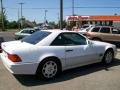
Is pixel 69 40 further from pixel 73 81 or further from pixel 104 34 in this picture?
pixel 104 34

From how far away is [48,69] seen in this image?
7004 millimetres

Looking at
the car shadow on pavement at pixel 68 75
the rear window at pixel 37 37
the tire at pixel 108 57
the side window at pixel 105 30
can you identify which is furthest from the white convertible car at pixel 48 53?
the side window at pixel 105 30

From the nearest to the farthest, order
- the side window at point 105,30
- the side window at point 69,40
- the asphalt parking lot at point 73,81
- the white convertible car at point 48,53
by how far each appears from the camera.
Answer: the asphalt parking lot at point 73,81 → the white convertible car at point 48,53 → the side window at point 69,40 → the side window at point 105,30

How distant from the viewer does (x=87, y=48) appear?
806 cm

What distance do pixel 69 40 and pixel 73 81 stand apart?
1.41m

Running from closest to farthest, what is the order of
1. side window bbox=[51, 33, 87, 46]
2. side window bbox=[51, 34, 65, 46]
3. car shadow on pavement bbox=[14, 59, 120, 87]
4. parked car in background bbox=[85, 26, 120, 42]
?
1. car shadow on pavement bbox=[14, 59, 120, 87]
2. side window bbox=[51, 34, 65, 46]
3. side window bbox=[51, 33, 87, 46]
4. parked car in background bbox=[85, 26, 120, 42]

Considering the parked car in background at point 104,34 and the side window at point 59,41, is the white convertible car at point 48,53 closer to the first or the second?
the side window at point 59,41

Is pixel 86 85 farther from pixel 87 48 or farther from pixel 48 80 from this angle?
pixel 87 48

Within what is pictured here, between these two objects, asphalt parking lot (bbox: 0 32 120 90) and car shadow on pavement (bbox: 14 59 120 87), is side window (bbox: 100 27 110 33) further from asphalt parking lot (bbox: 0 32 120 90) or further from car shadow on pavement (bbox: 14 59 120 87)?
asphalt parking lot (bbox: 0 32 120 90)

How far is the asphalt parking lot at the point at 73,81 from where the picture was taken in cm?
639

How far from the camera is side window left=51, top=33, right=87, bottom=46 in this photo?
7.41 m

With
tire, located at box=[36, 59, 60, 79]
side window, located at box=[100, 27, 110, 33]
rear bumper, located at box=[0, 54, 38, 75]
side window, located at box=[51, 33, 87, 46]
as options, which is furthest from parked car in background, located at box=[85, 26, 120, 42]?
rear bumper, located at box=[0, 54, 38, 75]

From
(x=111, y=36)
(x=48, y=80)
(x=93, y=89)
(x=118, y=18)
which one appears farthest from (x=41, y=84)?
(x=118, y=18)

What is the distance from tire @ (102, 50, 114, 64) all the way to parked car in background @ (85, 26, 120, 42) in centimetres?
766
